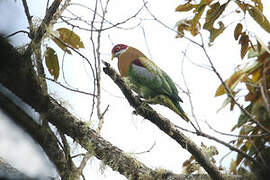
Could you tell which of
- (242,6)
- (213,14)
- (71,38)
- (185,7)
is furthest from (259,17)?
(71,38)

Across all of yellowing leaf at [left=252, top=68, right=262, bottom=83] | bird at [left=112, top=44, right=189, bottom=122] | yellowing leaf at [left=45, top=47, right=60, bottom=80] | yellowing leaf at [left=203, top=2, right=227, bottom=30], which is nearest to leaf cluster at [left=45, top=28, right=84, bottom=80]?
yellowing leaf at [left=45, top=47, right=60, bottom=80]

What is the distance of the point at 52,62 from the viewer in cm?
171

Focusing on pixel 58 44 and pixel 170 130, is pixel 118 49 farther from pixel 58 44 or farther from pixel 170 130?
pixel 170 130

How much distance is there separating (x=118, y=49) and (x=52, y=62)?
2.60ft

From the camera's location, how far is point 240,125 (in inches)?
50.5

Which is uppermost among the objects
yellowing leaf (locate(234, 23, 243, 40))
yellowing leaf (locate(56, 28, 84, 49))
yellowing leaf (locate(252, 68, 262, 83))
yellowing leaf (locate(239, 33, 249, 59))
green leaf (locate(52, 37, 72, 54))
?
yellowing leaf (locate(234, 23, 243, 40))

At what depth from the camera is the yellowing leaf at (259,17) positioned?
166cm

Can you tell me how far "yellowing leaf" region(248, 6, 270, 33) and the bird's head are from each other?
0.91m

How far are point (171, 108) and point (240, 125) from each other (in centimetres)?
79

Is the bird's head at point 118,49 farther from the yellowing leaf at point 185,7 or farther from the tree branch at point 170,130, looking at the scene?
the tree branch at point 170,130

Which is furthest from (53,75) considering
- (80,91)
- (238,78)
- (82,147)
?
(238,78)

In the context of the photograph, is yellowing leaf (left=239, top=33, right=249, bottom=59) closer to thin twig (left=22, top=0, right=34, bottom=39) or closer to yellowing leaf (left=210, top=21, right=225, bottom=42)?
yellowing leaf (left=210, top=21, right=225, bottom=42)

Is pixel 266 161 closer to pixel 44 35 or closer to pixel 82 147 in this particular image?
pixel 82 147

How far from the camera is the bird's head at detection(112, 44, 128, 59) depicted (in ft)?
7.84
